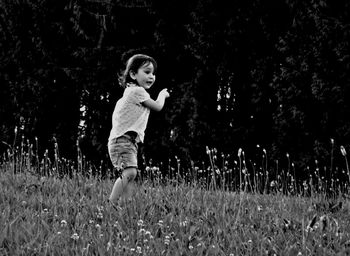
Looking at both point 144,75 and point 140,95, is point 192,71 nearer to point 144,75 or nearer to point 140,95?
point 144,75

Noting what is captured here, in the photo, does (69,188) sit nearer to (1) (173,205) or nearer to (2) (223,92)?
(1) (173,205)

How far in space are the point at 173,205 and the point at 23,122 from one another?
754 centimetres

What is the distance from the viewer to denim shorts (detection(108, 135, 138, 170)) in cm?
494

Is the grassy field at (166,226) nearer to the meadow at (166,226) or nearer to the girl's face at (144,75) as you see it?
the meadow at (166,226)

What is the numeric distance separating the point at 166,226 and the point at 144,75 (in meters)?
2.03

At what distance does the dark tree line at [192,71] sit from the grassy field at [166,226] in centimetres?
217

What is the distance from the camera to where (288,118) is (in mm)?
7848

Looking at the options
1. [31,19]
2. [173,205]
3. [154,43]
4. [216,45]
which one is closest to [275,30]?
[216,45]

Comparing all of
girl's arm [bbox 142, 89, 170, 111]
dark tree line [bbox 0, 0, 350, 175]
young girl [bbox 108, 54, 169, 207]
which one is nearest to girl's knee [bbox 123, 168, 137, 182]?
young girl [bbox 108, 54, 169, 207]

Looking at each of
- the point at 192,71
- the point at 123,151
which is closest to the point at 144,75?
the point at 123,151

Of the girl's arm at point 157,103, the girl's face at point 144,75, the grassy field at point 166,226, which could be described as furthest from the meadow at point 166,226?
the girl's face at point 144,75

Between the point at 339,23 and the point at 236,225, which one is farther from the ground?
the point at 339,23

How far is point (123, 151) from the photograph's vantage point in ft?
16.3

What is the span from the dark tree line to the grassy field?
2168 millimetres
